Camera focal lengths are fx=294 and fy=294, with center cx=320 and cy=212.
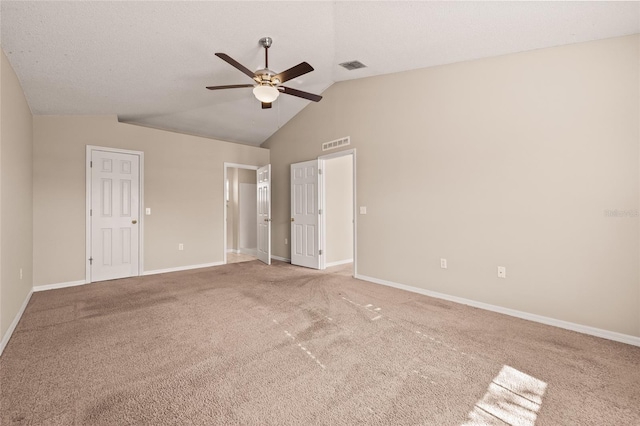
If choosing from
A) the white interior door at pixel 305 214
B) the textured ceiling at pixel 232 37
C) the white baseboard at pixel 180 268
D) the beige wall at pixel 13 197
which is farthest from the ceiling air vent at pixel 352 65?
the white baseboard at pixel 180 268

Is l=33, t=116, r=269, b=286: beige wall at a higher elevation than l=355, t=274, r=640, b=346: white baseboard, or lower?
higher

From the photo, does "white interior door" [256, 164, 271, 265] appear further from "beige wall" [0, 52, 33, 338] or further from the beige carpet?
"beige wall" [0, 52, 33, 338]

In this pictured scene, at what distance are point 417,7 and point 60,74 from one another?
3.85 metres

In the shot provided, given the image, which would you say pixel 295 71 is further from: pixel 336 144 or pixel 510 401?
pixel 510 401

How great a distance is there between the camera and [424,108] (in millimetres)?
3902

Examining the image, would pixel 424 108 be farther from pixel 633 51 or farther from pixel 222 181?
pixel 222 181

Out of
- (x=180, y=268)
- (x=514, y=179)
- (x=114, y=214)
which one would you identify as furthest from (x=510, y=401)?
(x=114, y=214)

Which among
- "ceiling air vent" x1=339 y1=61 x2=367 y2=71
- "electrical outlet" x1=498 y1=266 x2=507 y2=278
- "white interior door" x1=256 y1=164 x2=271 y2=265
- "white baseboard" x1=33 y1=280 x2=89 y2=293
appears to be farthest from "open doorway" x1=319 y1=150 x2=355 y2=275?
"white baseboard" x1=33 y1=280 x2=89 y2=293

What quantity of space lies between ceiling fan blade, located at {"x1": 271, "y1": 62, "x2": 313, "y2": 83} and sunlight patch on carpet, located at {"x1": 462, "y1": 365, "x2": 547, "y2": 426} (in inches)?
113

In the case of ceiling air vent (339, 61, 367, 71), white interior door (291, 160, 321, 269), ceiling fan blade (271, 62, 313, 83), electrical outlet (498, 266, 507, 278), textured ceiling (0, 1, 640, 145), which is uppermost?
ceiling air vent (339, 61, 367, 71)

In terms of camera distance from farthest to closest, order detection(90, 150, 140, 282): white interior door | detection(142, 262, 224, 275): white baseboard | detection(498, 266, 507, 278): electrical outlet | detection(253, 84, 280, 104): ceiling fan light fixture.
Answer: detection(142, 262, 224, 275): white baseboard < detection(90, 150, 140, 282): white interior door < detection(498, 266, 507, 278): electrical outlet < detection(253, 84, 280, 104): ceiling fan light fixture

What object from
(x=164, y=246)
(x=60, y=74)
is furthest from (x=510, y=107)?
(x=164, y=246)

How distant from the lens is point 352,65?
4.11 m

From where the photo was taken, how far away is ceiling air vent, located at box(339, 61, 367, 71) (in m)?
4.02
